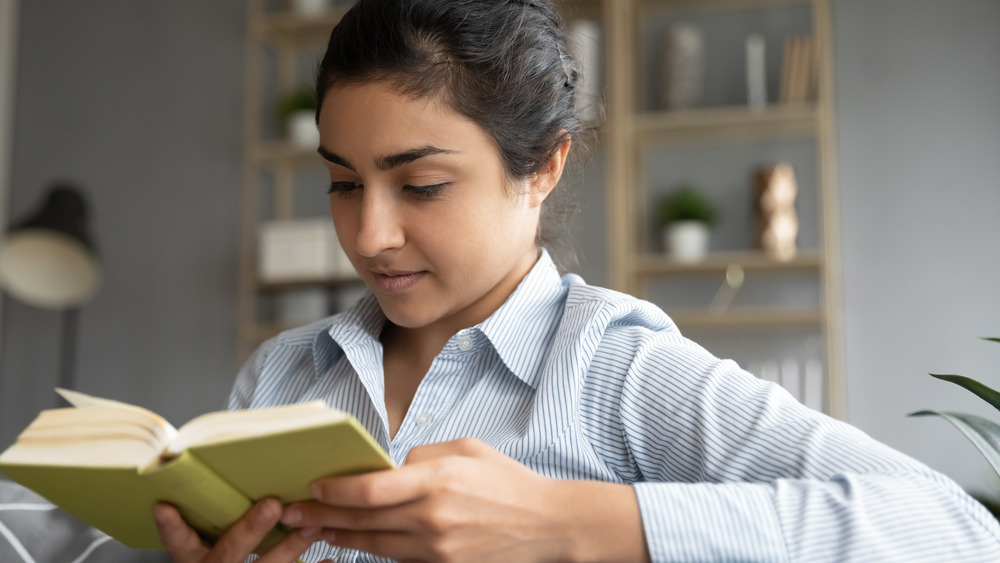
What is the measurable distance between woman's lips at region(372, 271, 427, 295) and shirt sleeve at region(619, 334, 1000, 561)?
341 mm

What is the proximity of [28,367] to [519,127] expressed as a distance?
125 inches

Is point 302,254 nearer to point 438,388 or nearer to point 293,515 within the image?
point 438,388

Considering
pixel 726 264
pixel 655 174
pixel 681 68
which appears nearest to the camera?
pixel 726 264

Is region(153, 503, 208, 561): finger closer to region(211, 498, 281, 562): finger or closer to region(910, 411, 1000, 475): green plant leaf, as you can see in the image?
region(211, 498, 281, 562): finger

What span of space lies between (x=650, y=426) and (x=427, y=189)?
1.17 feet

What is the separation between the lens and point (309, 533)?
73 cm

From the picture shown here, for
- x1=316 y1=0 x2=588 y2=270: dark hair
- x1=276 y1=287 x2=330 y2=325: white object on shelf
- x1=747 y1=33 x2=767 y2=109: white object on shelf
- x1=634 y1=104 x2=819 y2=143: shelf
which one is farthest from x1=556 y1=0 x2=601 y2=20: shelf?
x1=316 y1=0 x2=588 y2=270: dark hair

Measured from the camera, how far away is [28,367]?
11.8ft

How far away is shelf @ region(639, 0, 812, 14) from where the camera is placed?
117 inches

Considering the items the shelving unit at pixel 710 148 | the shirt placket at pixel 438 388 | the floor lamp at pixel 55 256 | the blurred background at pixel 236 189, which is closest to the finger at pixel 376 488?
the shirt placket at pixel 438 388

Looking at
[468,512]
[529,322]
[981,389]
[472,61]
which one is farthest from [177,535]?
[981,389]

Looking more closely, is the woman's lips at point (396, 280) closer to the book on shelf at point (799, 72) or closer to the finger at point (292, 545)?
the finger at point (292, 545)

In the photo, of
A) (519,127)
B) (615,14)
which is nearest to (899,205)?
(615,14)

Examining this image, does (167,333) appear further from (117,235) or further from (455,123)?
(455,123)
